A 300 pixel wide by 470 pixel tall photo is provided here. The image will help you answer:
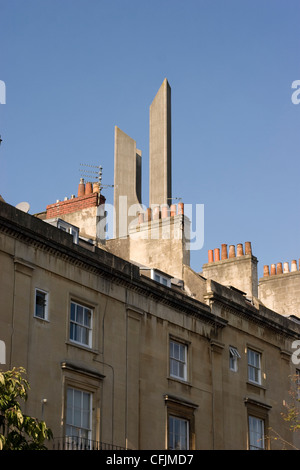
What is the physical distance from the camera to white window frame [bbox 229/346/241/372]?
130 feet

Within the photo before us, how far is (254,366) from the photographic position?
41156 mm

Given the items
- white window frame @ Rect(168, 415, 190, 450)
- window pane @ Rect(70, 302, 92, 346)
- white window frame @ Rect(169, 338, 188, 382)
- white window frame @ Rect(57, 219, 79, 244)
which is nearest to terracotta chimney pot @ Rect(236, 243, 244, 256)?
white window frame @ Rect(169, 338, 188, 382)

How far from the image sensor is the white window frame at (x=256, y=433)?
39469 millimetres

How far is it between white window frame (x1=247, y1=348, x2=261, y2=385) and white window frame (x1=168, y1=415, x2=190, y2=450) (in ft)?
17.7

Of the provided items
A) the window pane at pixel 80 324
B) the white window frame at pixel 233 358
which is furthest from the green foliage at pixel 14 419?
the white window frame at pixel 233 358

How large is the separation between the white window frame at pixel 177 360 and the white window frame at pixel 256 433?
4.43 metres

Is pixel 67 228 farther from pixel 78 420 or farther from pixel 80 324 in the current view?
pixel 78 420

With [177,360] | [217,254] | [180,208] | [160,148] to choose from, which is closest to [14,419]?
[177,360]

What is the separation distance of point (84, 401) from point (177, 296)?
687 cm

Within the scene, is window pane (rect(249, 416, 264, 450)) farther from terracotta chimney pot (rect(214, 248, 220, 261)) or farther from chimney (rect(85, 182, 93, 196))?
chimney (rect(85, 182, 93, 196))

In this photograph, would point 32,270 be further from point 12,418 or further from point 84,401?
point 12,418

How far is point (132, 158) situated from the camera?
54.4m

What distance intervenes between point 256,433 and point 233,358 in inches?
123

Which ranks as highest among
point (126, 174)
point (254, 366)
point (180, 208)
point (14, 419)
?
point (126, 174)
